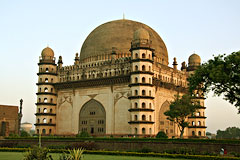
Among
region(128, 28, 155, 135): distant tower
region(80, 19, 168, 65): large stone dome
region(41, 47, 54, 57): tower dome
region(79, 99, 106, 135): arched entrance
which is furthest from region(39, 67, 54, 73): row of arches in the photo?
region(128, 28, 155, 135): distant tower

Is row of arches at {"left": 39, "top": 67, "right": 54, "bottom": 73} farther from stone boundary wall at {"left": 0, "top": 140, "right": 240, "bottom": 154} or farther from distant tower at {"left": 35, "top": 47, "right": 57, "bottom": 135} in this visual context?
stone boundary wall at {"left": 0, "top": 140, "right": 240, "bottom": 154}

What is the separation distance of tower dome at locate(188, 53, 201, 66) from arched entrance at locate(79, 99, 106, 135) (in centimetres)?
1894

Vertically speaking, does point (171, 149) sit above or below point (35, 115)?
below

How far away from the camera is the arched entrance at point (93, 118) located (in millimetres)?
49375

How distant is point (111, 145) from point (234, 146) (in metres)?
12.6

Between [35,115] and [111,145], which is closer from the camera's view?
[111,145]

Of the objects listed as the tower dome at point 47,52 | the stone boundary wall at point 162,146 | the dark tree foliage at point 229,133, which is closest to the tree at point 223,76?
the stone boundary wall at point 162,146

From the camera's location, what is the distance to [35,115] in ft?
179

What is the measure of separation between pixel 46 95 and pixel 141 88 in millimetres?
17948

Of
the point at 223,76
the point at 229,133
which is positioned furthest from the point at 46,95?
the point at 229,133

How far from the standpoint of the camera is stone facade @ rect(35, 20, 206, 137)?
45281 mm

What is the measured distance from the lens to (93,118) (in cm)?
5044

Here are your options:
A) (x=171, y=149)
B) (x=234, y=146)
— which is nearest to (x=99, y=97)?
(x=171, y=149)

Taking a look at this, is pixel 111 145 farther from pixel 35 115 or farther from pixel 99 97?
pixel 35 115
